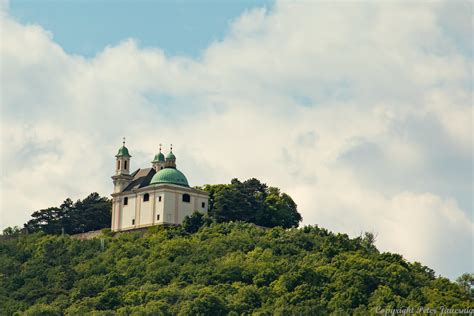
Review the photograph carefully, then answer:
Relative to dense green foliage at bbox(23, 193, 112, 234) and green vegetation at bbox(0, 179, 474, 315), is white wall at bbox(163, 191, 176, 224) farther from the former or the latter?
dense green foliage at bbox(23, 193, 112, 234)

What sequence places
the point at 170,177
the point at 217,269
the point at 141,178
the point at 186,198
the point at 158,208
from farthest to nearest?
the point at 141,178 → the point at 170,177 → the point at 186,198 → the point at 158,208 → the point at 217,269

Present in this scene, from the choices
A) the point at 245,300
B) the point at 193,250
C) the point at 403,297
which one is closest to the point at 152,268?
the point at 193,250

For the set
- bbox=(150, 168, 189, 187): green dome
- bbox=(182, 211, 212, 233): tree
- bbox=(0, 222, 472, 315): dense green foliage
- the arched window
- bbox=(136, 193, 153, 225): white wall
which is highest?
bbox=(150, 168, 189, 187): green dome

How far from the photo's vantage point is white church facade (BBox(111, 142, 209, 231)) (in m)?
132

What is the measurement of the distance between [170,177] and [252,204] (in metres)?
7.88

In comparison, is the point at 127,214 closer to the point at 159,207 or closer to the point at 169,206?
the point at 159,207

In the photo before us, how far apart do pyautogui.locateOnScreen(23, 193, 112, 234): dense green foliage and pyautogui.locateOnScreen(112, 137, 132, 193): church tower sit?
4145 millimetres

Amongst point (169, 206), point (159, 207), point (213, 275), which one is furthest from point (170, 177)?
point (213, 275)

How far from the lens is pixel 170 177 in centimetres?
13300

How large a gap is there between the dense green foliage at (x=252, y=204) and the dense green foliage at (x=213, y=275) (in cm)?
290

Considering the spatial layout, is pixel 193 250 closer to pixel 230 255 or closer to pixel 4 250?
pixel 230 255

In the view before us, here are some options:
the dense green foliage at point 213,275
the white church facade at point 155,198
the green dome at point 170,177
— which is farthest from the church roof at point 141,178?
the dense green foliage at point 213,275

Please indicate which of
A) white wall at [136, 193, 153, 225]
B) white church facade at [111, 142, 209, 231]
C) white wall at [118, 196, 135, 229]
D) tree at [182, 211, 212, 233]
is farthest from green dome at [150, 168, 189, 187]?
tree at [182, 211, 212, 233]

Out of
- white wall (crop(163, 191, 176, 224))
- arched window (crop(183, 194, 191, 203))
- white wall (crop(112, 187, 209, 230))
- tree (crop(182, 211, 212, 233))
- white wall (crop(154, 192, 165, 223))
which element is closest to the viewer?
tree (crop(182, 211, 212, 233))
